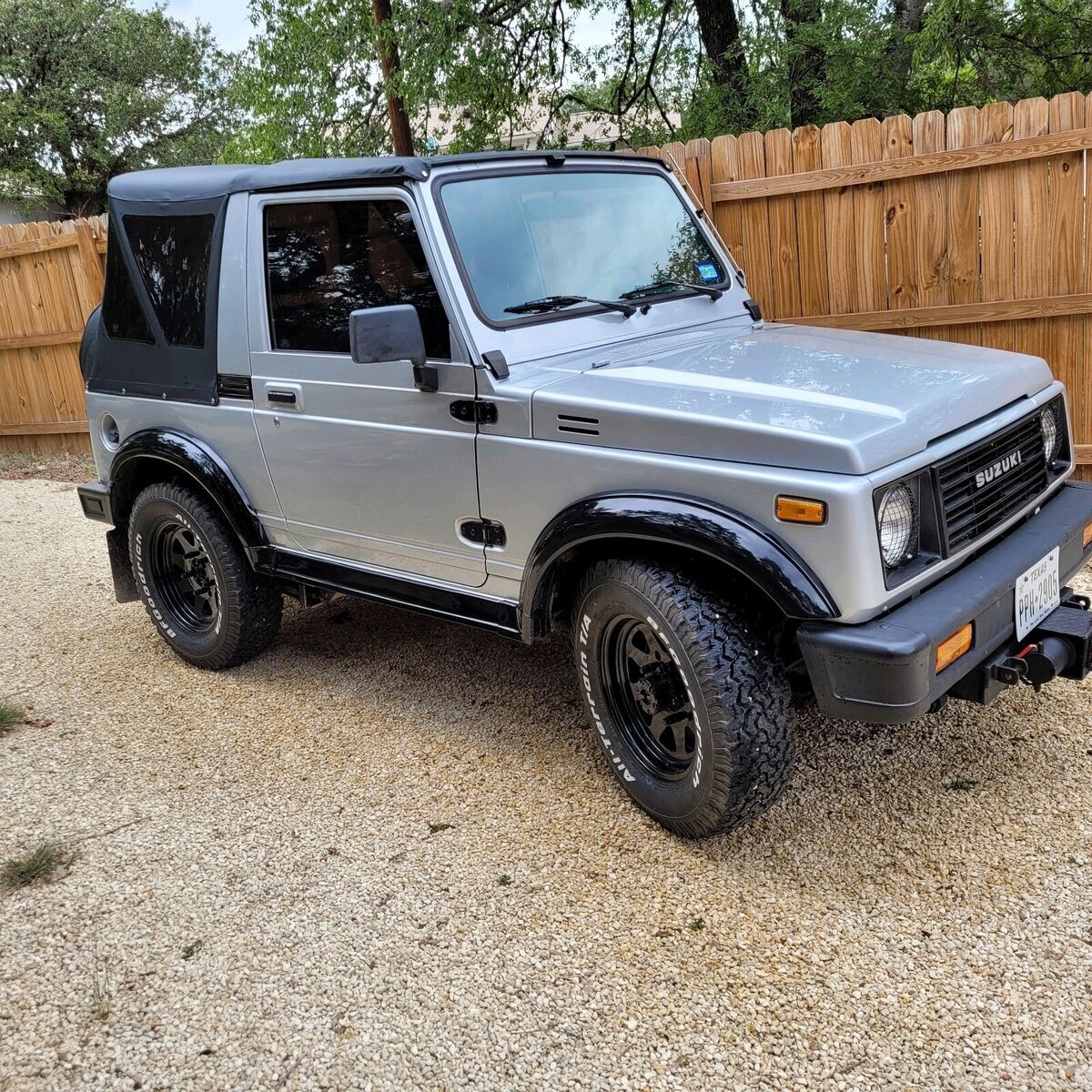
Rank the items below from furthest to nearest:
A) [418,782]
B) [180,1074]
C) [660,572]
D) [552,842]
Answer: [418,782] → [552,842] → [660,572] → [180,1074]

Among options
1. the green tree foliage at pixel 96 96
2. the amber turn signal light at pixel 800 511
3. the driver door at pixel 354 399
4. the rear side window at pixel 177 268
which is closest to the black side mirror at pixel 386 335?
the driver door at pixel 354 399

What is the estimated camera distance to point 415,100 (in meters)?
9.02

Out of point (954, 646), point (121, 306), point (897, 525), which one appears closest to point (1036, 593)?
point (954, 646)

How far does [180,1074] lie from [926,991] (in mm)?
1815

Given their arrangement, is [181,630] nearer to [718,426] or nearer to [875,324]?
[718,426]

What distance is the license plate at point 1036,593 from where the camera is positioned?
3008 mm

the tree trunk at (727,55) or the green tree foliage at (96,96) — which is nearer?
the tree trunk at (727,55)

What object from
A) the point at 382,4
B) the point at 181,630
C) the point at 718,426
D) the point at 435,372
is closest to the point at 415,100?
the point at 382,4

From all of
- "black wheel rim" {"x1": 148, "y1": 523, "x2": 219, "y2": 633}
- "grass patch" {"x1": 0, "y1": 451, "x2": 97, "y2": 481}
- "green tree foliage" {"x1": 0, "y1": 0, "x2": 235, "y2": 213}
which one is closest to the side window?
"black wheel rim" {"x1": 148, "y1": 523, "x2": 219, "y2": 633}

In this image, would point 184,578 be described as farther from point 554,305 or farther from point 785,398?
point 785,398

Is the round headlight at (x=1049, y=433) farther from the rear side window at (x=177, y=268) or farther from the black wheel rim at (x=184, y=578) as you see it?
the black wheel rim at (x=184, y=578)

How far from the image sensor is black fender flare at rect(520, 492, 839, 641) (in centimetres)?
→ 268

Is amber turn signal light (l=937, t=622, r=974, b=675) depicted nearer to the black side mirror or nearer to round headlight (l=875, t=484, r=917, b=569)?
round headlight (l=875, t=484, r=917, b=569)

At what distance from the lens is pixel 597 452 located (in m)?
3.07
